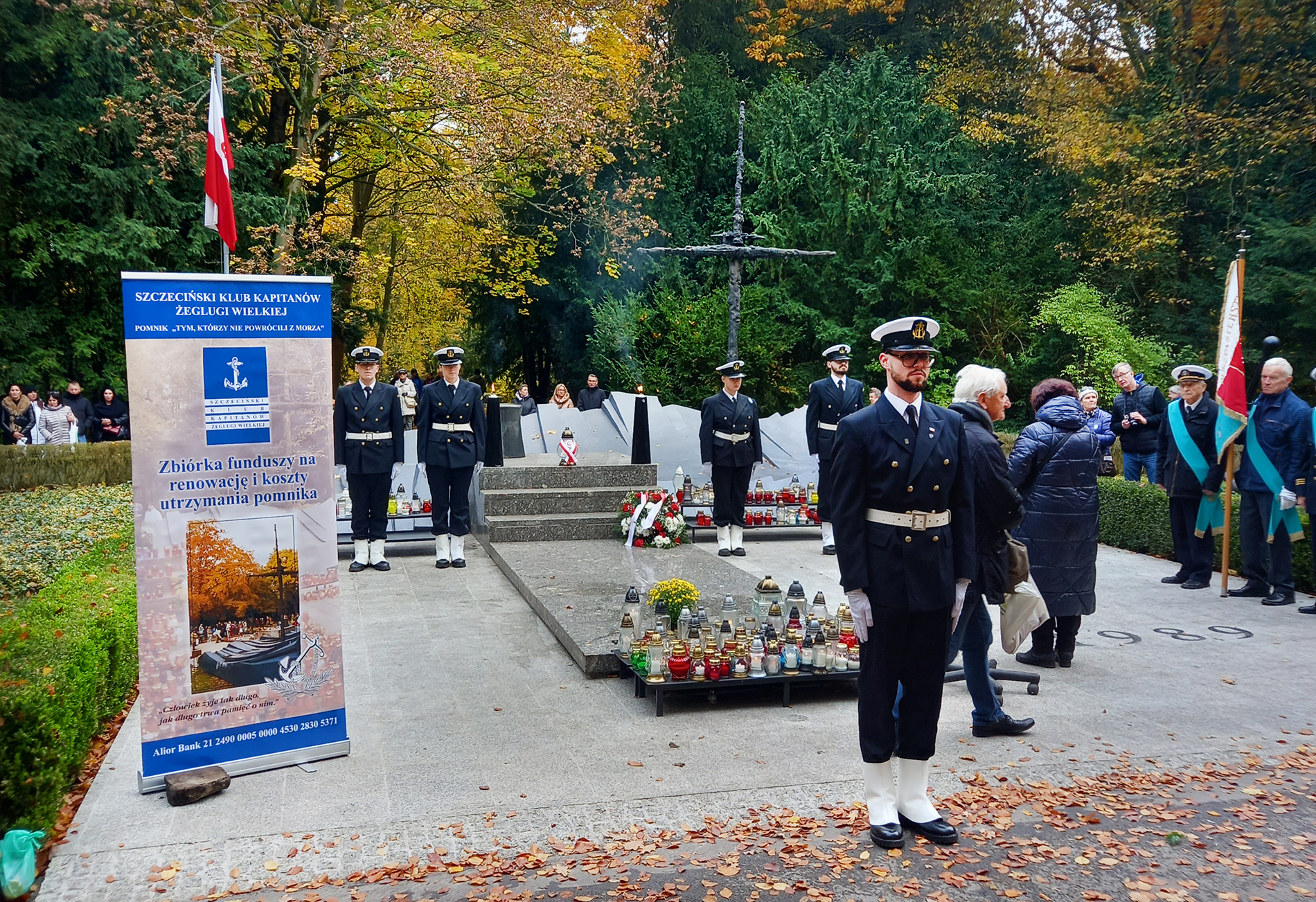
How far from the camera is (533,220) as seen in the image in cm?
2477

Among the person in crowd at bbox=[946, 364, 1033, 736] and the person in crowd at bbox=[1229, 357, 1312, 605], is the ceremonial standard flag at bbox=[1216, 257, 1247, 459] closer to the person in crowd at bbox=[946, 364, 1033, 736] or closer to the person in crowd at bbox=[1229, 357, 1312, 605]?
the person in crowd at bbox=[1229, 357, 1312, 605]

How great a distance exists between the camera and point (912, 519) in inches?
172

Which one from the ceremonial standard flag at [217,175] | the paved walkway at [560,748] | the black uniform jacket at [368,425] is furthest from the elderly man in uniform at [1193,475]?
the ceremonial standard flag at [217,175]

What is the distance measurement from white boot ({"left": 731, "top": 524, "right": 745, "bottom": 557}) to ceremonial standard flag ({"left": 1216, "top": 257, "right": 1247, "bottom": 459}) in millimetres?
4807

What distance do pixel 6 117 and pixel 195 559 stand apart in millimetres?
14990

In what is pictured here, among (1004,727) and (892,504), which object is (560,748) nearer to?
(892,504)

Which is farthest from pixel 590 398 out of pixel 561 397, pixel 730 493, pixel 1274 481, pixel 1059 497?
pixel 1059 497

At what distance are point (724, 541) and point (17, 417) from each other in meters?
12.2

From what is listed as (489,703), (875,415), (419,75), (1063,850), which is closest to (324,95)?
(419,75)

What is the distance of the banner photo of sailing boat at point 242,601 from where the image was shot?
16.6ft

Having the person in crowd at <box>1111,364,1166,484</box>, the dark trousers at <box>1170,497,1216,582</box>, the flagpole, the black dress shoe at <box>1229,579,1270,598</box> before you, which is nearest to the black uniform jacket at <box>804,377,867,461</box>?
the person in crowd at <box>1111,364,1166,484</box>

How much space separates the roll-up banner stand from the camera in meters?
4.92

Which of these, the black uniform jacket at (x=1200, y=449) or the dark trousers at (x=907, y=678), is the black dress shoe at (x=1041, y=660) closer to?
the dark trousers at (x=907, y=678)

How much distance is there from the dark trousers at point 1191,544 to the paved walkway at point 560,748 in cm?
150
